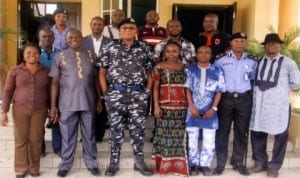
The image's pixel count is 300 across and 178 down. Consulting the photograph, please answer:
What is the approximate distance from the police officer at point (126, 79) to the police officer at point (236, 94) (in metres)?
0.98

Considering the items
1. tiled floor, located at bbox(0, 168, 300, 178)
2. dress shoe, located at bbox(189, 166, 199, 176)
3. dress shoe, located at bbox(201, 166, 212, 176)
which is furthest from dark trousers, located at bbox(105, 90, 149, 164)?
dress shoe, located at bbox(201, 166, 212, 176)

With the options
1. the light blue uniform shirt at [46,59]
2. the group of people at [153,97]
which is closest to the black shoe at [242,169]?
the group of people at [153,97]

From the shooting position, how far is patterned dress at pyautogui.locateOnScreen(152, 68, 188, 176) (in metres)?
5.02

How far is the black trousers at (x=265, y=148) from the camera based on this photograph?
207 inches

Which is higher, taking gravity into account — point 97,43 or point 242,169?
point 97,43

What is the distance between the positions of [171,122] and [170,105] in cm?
21

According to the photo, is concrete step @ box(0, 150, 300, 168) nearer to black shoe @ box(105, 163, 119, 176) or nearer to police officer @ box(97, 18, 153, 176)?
black shoe @ box(105, 163, 119, 176)

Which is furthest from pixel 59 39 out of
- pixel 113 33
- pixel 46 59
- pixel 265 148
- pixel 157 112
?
pixel 265 148

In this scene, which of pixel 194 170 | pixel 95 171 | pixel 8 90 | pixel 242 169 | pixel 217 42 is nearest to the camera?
pixel 8 90

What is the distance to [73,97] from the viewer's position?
4883mm

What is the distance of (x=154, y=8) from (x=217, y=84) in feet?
13.8

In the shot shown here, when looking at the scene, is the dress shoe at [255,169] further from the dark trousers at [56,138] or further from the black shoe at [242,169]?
the dark trousers at [56,138]

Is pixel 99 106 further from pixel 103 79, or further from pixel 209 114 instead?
pixel 209 114

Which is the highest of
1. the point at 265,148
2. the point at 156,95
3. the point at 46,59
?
the point at 46,59
